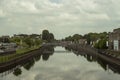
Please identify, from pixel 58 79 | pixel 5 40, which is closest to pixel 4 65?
pixel 58 79

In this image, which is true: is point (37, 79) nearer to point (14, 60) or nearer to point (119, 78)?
point (119, 78)

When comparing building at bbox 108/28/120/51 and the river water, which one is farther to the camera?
building at bbox 108/28/120/51

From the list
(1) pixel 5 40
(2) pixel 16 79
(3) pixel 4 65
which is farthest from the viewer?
(1) pixel 5 40

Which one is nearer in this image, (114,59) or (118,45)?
(114,59)

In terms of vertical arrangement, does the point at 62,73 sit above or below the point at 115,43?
below

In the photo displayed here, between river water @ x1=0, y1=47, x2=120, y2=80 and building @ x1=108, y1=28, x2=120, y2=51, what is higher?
building @ x1=108, y1=28, x2=120, y2=51

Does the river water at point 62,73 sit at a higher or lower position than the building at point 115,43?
lower

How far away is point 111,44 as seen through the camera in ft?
310

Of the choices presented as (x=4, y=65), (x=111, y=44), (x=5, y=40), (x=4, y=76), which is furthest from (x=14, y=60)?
(x=5, y=40)

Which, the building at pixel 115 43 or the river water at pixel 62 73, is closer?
the river water at pixel 62 73

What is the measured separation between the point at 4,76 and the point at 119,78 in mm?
16827

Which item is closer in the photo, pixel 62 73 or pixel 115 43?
pixel 62 73

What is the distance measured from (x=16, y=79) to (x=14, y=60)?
775 inches

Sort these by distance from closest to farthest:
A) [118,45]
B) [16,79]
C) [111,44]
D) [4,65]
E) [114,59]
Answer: [16,79] → [4,65] → [114,59] → [118,45] → [111,44]
